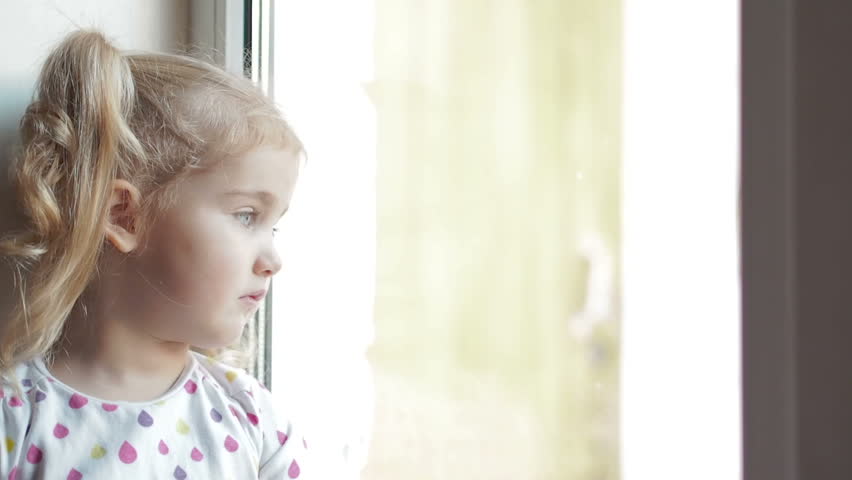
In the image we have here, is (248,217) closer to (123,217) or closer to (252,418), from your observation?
(123,217)

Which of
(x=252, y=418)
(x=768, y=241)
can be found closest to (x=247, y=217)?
(x=252, y=418)

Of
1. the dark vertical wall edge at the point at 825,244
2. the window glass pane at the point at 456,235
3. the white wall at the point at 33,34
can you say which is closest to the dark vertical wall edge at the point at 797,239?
the dark vertical wall edge at the point at 825,244

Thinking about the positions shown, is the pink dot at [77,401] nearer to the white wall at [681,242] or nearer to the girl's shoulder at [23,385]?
the girl's shoulder at [23,385]

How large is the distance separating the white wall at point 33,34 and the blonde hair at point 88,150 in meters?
0.06

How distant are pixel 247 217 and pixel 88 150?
185mm

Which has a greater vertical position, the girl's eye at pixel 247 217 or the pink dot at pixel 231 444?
the girl's eye at pixel 247 217

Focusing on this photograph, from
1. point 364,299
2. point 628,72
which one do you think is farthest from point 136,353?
point 628,72

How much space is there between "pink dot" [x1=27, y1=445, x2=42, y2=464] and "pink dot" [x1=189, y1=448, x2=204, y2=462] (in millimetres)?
154

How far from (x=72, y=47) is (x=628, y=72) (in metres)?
0.61

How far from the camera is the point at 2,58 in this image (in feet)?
3.23

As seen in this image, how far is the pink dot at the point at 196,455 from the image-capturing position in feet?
2.97

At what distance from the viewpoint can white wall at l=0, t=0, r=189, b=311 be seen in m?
0.98

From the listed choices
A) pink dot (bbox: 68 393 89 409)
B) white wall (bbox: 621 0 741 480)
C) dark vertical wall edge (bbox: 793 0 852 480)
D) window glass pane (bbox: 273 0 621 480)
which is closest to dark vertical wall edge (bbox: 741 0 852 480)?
dark vertical wall edge (bbox: 793 0 852 480)

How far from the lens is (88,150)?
0.88m
